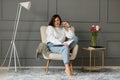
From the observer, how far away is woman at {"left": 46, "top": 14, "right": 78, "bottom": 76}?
15.2 feet

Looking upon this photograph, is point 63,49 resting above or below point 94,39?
below

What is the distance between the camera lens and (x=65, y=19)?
5340mm

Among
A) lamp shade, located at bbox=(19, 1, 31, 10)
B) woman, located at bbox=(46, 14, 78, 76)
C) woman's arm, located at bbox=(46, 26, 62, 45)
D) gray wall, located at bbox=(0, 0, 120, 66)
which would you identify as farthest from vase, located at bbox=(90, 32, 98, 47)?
lamp shade, located at bbox=(19, 1, 31, 10)

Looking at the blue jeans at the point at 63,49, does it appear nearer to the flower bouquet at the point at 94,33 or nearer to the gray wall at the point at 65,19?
the flower bouquet at the point at 94,33

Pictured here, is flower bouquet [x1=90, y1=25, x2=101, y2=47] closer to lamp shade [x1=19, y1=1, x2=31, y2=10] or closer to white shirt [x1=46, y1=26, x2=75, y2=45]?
white shirt [x1=46, y1=26, x2=75, y2=45]

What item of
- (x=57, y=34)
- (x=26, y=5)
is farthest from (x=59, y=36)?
(x=26, y=5)

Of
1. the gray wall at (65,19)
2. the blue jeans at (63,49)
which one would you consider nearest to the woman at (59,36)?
the blue jeans at (63,49)

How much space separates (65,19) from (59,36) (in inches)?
21.7

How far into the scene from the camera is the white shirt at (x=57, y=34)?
15.7ft

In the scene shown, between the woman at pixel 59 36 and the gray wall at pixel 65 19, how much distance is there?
40cm

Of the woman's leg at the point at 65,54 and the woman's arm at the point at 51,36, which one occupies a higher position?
the woman's arm at the point at 51,36

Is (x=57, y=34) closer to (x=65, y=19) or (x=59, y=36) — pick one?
(x=59, y=36)

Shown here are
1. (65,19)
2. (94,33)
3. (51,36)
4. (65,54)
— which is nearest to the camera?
(65,54)

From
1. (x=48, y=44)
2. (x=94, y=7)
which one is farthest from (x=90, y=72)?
(x=94, y=7)
